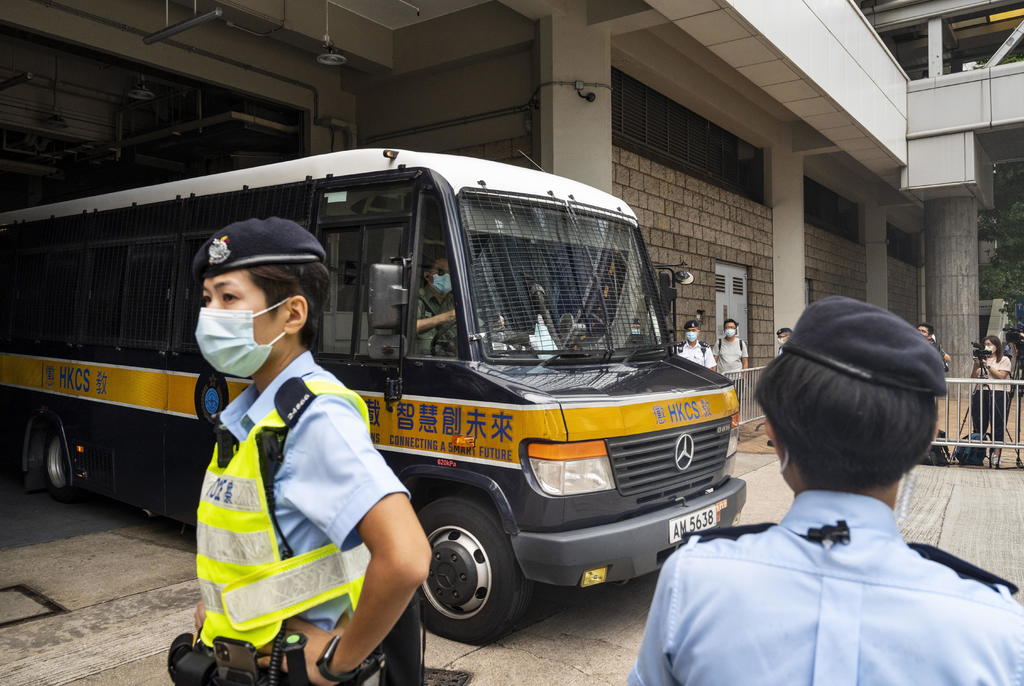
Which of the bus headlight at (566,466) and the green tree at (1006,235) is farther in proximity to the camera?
the green tree at (1006,235)

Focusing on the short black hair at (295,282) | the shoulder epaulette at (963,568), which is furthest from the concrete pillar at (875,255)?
the shoulder epaulette at (963,568)

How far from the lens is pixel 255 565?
1602 mm

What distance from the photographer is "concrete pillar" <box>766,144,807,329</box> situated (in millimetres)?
18562

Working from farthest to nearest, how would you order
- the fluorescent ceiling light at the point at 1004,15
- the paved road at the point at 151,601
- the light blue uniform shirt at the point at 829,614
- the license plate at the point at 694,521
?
1. the fluorescent ceiling light at the point at 1004,15
2. the license plate at the point at 694,521
3. the paved road at the point at 151,601
4. the light blue uniform shirt at the point at 829,614

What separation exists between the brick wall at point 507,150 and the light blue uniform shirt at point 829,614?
10.9 m

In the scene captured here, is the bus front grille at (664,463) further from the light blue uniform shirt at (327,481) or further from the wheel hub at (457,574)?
the light blue uniform shirt at (327,481)

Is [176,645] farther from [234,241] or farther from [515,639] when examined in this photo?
[515,639]

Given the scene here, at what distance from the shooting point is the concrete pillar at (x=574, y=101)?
11.0 metres

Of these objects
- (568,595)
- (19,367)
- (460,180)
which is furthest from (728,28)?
(19,367)

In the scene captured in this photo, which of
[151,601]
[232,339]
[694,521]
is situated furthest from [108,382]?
[232,339]

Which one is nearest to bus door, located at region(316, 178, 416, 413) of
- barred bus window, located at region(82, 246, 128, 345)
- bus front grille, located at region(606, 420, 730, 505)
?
bus front grille, located at region(606, 420, 730, 505)

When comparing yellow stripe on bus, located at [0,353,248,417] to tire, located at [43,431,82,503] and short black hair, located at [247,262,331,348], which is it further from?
short black hair, located at [247,262,331,348]

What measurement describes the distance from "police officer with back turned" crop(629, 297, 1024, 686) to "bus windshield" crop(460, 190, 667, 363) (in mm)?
3258

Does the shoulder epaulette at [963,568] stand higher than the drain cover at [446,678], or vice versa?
the shoulder epaulette at [963,568]
